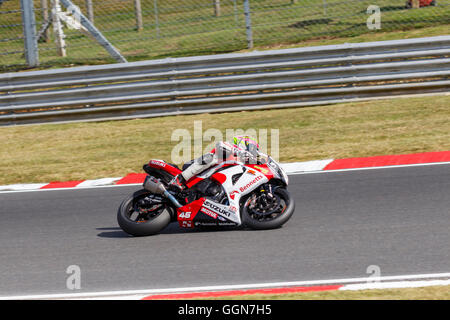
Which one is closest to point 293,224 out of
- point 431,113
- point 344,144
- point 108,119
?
point 344,144

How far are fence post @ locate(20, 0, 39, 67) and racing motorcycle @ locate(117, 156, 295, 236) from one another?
897 centimetres

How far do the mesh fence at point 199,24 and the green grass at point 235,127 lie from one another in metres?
2.33

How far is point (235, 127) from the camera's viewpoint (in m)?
13.5

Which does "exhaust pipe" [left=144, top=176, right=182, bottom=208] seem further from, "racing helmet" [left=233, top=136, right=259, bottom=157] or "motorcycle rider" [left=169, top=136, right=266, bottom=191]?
"racing helmet" [left=233, top=136, right=259, bottom=157]

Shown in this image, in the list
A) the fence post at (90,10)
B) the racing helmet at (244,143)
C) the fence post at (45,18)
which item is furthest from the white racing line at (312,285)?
the fence post at (45,18)

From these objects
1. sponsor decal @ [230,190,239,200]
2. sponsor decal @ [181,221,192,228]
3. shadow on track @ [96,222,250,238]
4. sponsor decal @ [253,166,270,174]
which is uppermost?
sponsor decal @ [253,166,270,174]

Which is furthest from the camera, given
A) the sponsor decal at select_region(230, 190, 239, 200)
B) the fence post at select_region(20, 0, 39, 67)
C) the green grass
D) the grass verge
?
the fence post at select_region(20, 0, 39, 67)

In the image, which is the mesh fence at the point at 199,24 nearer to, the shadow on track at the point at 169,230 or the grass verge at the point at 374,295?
the shadow on track at the point at 169,230

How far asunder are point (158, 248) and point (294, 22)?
30.8ft

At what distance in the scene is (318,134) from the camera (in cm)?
1270

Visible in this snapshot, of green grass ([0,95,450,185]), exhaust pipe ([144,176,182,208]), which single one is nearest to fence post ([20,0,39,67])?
green grass ([0,95,450,185])

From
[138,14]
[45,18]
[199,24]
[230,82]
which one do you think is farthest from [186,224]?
[45,18]

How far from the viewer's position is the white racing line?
5969 millimetres

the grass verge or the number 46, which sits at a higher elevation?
the number 46
